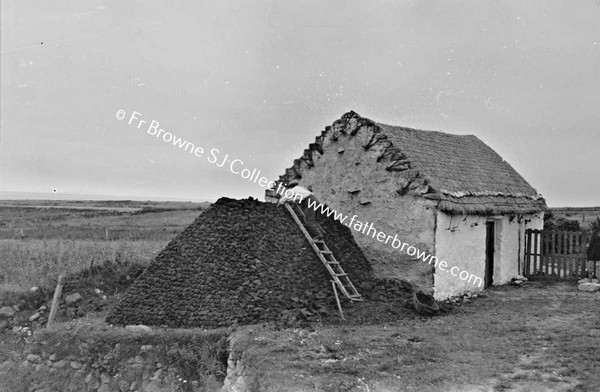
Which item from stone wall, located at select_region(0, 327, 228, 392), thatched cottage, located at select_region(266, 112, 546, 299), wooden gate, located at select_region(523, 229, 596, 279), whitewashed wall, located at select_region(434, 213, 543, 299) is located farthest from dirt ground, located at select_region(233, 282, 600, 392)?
wooden gate, located at select_region(523, 229, 596, 279)

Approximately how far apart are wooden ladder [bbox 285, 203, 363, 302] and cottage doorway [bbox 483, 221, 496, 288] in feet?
18.1

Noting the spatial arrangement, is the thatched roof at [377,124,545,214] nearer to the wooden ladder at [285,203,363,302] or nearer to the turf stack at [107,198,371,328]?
the wooden ladder at [285,203,363,302]

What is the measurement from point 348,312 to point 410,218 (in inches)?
131

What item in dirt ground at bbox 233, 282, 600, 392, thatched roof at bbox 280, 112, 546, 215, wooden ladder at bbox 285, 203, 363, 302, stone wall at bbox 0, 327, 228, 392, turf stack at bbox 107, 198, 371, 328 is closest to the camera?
dirt ground at bbox 233, 282, 600, 392

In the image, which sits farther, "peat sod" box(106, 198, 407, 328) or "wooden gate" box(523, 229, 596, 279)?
"wooden gate" box(523, 229, 596, 279)

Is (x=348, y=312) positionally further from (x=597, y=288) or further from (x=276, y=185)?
(x=597, y=288)

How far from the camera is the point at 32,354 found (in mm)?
10141

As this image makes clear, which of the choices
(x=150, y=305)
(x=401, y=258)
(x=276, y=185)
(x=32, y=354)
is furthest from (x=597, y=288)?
(x=32, y=354)

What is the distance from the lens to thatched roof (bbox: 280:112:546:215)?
1318 cm

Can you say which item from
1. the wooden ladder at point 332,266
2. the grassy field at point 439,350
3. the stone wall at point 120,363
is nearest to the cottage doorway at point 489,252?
the grassy field at point 439,350

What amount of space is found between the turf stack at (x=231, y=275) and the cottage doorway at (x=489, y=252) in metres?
4.80

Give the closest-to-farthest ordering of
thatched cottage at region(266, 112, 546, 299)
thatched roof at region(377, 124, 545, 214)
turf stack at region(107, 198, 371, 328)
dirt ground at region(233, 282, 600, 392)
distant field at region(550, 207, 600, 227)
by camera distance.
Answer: dirt ground at region(233, 282, 600, 392) < turf stack at region(107, 198, 371, 328) < thatched cottage at region(266, 112, 546, 299) < thatched roof at region(377, 124, 545, 214) < distant field at region(550, 207, 600, 227)

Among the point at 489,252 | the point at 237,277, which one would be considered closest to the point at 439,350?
the point at 237,277

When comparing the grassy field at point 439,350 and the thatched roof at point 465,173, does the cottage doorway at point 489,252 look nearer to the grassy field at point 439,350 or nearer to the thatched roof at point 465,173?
the thatched roof at point 465,173
